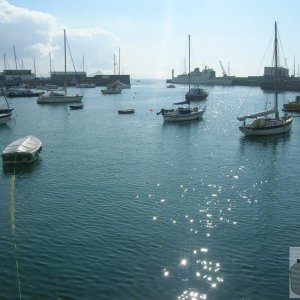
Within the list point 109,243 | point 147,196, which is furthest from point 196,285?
point 147,196

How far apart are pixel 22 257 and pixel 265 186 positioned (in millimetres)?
24454

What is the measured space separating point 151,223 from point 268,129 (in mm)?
44080

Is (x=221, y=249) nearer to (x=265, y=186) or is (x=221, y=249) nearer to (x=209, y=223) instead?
(x=209, y=223)

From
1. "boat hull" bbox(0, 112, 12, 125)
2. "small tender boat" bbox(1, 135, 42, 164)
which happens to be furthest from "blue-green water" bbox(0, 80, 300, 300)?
"boat hull" bbox(0, 112, 12, 125)

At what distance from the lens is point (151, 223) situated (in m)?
30.8

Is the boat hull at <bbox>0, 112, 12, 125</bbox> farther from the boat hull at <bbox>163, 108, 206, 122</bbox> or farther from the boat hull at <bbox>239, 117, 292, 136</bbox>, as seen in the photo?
the boat hull at <bbox>239, 117, 292, 136</bbox>

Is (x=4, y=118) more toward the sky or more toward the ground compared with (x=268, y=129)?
more toward the sky

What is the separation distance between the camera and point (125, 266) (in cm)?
2420

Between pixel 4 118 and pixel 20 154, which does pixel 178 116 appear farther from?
pixel 20 154

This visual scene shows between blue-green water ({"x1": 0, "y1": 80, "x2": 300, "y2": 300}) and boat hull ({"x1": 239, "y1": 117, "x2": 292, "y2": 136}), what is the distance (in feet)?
26.3

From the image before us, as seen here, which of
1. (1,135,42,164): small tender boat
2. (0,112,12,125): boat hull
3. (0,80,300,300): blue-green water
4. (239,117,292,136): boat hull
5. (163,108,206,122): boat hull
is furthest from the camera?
(163,108,206,122): boat hull

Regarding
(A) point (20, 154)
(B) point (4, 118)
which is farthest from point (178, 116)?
(A) point (20, 154)

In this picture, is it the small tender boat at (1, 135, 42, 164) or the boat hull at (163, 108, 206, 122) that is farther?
the boat hull at (163, 108, 206, 122)

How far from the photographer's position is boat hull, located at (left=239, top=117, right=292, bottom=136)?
2702 inches
